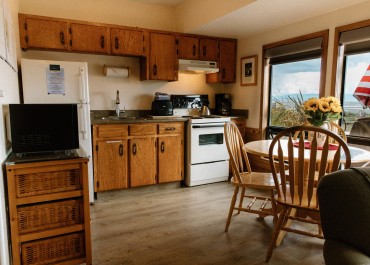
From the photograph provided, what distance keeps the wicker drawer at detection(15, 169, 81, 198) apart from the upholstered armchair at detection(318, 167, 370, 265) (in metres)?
1.49

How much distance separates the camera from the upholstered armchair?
955mm

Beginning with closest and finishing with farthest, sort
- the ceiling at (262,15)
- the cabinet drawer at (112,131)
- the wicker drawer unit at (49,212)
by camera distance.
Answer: the wicker drawer unit at (49,212) → the ceiling at (262,15) → the cabinet drawer at (112,131)

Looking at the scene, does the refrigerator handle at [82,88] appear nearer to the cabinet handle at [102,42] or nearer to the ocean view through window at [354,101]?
the cabinet handle at [102,42]

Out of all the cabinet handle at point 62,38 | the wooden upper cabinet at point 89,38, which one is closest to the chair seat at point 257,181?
the wooden upper cabinet at point 89,38

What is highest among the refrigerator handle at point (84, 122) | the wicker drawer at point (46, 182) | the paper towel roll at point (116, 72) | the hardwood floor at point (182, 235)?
the paper towel roll at point (116, 72)

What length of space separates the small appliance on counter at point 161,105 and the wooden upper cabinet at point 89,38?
91cm

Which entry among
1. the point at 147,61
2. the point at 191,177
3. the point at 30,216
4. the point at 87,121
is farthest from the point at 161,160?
the point at 30,216

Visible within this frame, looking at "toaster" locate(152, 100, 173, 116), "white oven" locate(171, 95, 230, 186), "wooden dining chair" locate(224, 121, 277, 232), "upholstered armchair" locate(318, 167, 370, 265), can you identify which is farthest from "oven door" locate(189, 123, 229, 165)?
"upholstered armchair" locate(318, 167, 370, 265)

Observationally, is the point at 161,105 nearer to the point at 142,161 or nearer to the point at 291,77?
the point at 142,161

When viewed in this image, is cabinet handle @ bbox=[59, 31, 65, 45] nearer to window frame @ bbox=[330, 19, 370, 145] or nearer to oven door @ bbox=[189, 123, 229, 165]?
oven door @ bbox=[189, 123, 229, 165]

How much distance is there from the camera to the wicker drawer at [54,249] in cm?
171

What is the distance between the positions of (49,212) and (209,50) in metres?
3.14

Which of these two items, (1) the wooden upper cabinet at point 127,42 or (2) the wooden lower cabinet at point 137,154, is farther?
(1) the wooden upper cabinet at point 127,42

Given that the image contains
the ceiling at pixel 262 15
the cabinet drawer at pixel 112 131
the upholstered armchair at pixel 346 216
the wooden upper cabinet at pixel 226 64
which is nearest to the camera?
the upholstered armchair at pixel 346 216
